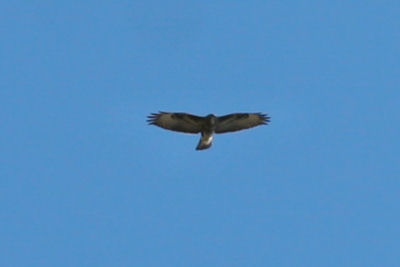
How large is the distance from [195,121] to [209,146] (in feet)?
3.36

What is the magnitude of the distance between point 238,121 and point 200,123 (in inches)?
65.6

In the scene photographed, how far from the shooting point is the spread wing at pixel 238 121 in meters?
61.3

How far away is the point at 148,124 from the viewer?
200 ft

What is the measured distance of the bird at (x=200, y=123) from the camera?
60.7 meters

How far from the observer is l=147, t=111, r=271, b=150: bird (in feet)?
199

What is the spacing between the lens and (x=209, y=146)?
199 ft

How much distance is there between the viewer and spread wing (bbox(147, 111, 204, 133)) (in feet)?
199

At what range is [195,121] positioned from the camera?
60875 mm

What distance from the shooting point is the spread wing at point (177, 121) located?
60781 millimetres

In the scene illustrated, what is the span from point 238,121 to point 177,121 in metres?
2.31

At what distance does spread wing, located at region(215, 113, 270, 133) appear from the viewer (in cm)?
6131

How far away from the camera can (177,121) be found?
200 ft

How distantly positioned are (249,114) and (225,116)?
1226mm

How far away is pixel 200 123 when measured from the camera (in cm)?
6091
